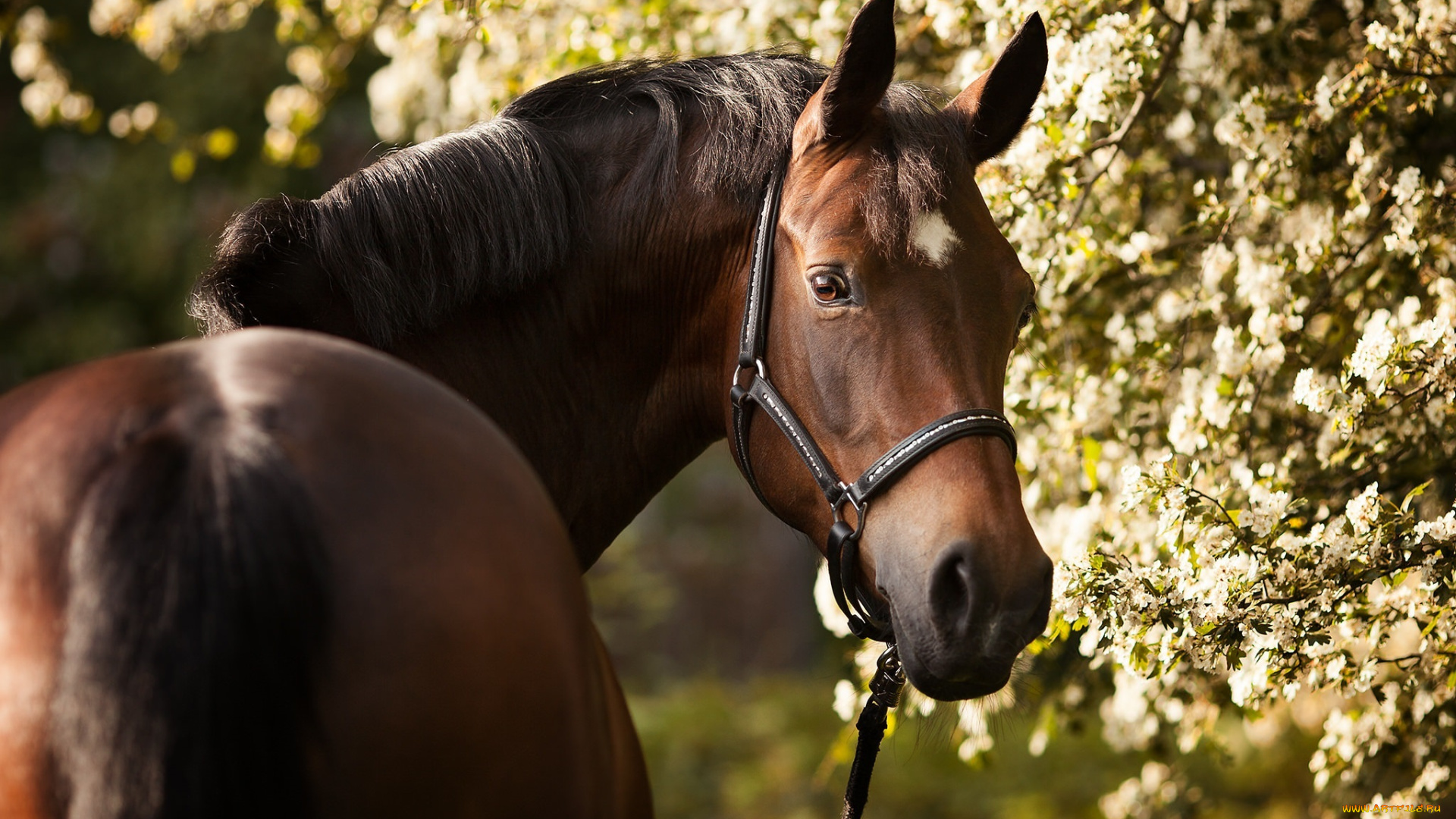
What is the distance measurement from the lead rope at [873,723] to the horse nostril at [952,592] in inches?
14.2

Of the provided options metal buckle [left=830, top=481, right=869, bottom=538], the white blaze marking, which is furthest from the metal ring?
the white blaze marking

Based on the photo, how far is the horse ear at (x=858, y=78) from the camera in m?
Result: 1.93

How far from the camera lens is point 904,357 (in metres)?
1.84

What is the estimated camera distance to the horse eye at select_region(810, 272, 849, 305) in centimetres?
190

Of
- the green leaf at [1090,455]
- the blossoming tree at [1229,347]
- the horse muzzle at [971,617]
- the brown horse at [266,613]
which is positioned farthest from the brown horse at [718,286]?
the green leaf at [1090,455]

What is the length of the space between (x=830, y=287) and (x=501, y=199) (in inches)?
26.4

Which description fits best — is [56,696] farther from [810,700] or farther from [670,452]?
[810,700]

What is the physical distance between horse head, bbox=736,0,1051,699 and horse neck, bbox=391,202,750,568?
18 centimetres

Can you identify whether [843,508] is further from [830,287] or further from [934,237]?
[934,237]

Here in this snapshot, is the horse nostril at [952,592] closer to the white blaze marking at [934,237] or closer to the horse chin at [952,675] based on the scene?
the horse chin at [952,675]

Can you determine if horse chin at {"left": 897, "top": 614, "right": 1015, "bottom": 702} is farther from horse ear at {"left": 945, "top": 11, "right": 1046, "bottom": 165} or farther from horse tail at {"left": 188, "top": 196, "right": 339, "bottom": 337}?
horse tail at {"left": 188, "top": 196, "right": 339, "bottom": 337}

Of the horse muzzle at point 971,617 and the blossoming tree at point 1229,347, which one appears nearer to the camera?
the horse muzzle at point 971,617

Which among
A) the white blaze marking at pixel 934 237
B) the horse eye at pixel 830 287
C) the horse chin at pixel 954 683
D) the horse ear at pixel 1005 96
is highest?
the horse ear at pixel 1005 96

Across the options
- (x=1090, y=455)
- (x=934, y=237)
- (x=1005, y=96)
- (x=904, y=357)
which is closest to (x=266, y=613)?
(x=904, y=357)
